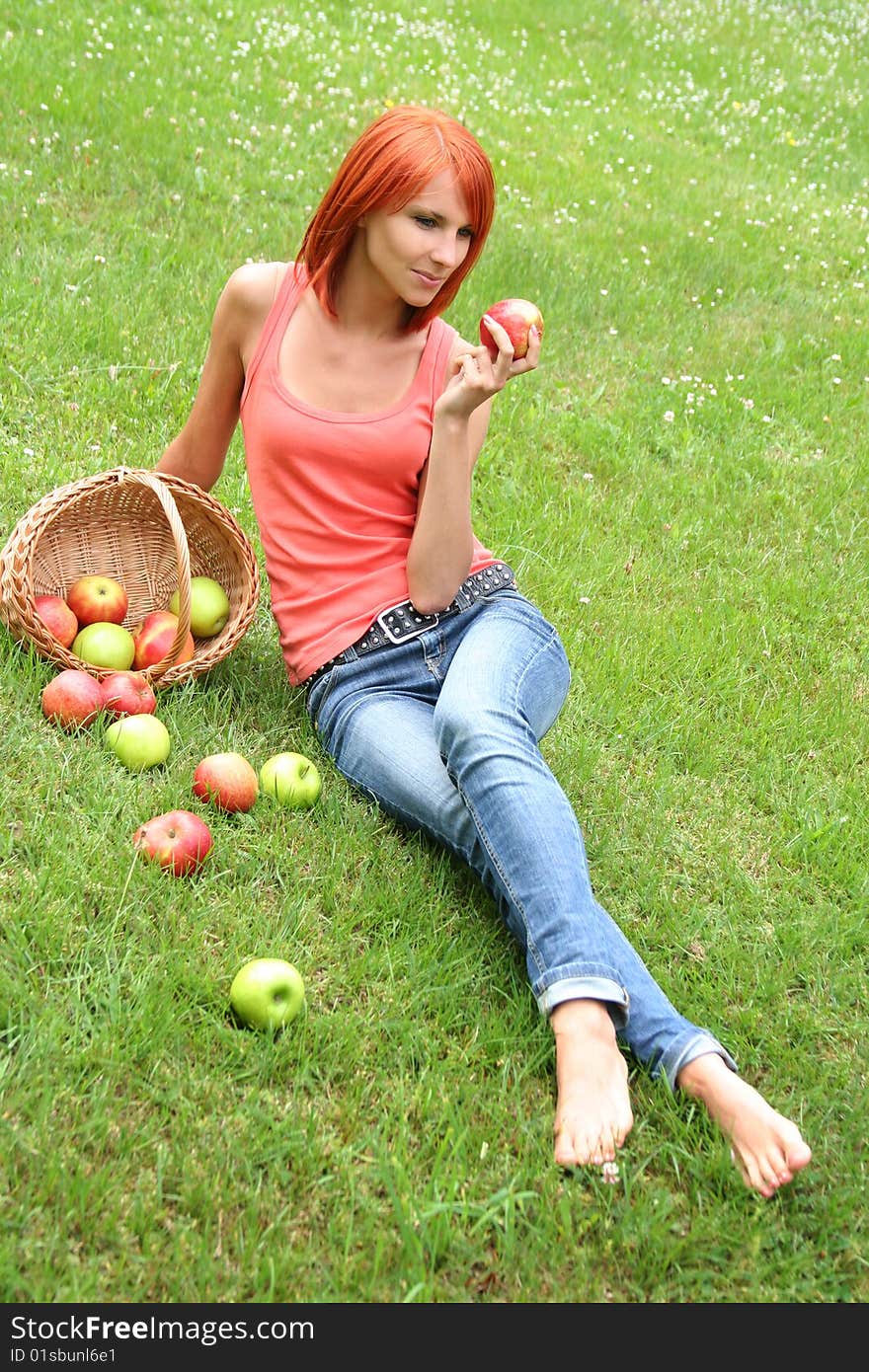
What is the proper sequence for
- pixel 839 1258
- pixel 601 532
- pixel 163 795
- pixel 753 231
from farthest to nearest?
pixel 753 231
pixel 601 532
pixel 163 795
pixel 839 1258

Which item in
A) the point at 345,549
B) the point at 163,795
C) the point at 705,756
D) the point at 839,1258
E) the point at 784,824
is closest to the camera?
the point at 839,1258

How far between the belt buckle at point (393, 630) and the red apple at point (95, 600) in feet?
2.74

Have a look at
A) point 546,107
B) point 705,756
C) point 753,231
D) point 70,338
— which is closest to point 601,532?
point 705,756

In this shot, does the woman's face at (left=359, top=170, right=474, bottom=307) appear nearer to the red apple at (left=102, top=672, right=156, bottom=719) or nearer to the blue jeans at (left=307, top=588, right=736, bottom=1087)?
the blue jeans at (left=307, top=588, right=736, bottom=1087)

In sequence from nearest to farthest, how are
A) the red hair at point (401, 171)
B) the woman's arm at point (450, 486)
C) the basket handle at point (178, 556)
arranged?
the red hair at point (401, 171), the woman's arm at point (450, 486), the basket handle at point (178, 556)

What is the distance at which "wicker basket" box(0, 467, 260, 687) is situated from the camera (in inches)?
132

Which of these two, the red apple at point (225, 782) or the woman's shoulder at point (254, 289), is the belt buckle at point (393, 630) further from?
the woman's shoulder at point (254, 289)

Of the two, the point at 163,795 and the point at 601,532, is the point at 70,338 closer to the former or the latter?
the point at 601,532

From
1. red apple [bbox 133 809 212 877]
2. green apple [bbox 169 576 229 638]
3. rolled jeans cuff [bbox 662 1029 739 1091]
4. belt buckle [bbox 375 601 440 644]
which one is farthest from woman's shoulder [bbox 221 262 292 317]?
rolled jeans cuff [bbox 662 1029 739 1091]

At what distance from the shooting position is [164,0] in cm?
852

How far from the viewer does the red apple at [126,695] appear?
330cm

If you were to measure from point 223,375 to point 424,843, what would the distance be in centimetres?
144

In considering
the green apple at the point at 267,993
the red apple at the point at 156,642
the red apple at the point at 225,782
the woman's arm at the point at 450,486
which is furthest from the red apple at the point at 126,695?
the green apple at the point at 267,993
